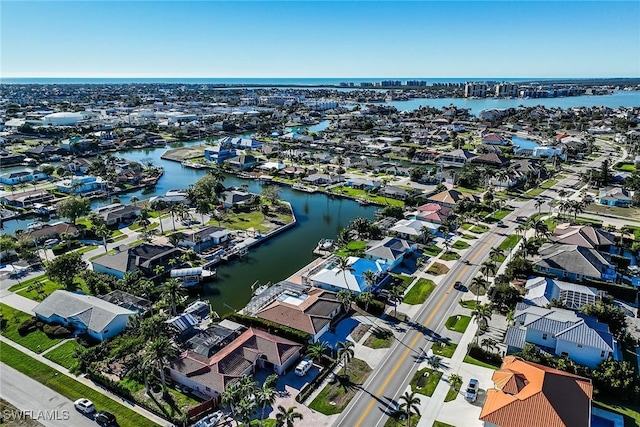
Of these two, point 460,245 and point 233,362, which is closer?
point 233,362

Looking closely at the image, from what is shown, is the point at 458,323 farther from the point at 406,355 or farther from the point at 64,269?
the point at 64,269

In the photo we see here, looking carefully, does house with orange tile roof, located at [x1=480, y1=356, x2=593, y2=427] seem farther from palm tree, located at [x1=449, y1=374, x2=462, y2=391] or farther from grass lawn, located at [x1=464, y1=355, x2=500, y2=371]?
grass lawn, located at [x1=464, y1=355, x2=500, y2=371]

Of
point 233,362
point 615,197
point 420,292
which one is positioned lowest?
point 420,292

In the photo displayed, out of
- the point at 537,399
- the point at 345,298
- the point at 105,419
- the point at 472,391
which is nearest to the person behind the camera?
the point at 537,399

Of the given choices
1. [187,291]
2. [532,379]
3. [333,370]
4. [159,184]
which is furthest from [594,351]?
[159,184]

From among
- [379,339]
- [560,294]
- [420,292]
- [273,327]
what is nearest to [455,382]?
[379,339]

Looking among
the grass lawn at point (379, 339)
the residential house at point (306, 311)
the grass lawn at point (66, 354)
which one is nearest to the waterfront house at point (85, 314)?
the grass lawn at point (66, 354)

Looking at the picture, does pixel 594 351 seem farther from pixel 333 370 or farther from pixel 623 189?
pixel 623 189
